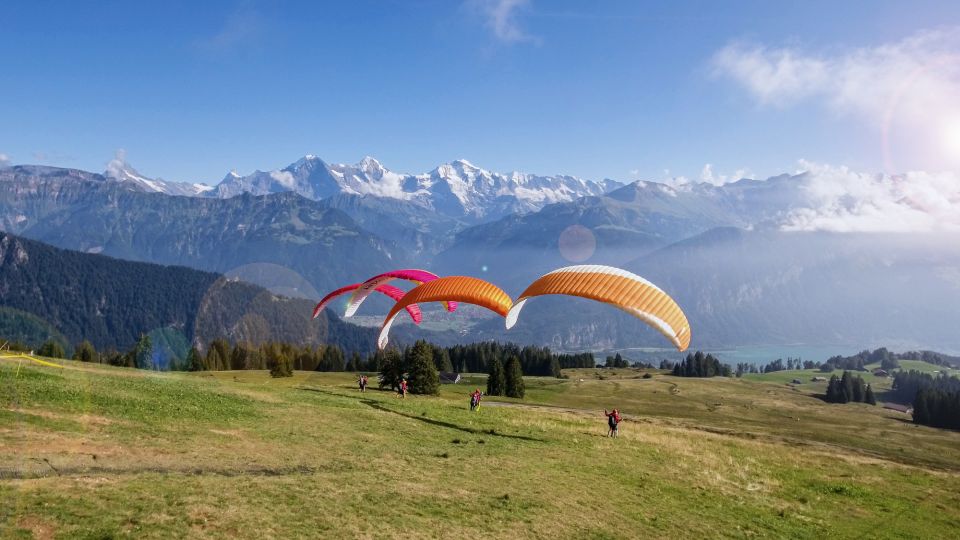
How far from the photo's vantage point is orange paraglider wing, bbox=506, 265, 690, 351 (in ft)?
91.5

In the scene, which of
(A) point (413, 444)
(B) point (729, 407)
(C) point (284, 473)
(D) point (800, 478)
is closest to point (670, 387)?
(B) point (729, 407)

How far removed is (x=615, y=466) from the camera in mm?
27812

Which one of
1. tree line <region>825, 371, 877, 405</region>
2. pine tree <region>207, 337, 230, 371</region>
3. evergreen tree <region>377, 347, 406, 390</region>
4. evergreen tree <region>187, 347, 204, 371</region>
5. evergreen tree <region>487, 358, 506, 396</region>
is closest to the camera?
evergreen tree <region>377, 347, 406, 390</region>

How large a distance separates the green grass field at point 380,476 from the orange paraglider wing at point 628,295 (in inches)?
278

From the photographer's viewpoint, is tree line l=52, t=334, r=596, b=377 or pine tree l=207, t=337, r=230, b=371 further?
pine tree l=207, t=337, r=230, b=371

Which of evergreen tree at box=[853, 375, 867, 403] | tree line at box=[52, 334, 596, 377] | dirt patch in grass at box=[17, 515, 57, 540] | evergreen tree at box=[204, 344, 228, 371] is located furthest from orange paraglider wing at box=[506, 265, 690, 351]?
evergreen tree at box=[853, 375, 867, 403]

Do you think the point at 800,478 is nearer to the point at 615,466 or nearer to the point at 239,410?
the point at 615,466

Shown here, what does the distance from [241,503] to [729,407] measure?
113 meters

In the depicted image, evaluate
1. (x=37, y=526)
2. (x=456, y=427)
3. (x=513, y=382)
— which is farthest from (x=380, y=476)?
(x=513, y=382)

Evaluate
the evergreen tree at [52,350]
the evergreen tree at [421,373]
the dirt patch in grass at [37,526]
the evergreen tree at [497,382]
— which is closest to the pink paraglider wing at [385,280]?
the evergreen tree at [421,373]

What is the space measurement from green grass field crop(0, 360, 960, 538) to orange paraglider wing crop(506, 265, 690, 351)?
7.07 m

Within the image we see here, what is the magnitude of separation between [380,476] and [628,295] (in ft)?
49.7

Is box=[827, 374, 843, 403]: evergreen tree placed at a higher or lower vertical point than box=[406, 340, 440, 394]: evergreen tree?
lower

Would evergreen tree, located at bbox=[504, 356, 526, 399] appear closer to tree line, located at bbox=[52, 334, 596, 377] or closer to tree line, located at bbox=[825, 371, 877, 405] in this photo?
tree line, located at bbox=[52, 334, 596, 377]
